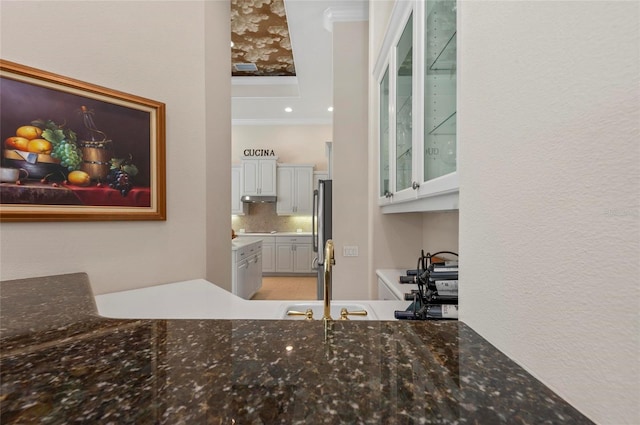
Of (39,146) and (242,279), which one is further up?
(39,146)

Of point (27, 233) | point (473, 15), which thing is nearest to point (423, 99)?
point (473, 15)

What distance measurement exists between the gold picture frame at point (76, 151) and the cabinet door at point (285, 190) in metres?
4.77

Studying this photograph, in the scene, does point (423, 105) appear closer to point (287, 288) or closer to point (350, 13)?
point (350, 13)

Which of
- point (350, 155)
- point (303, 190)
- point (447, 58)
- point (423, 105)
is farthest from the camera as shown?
point (303, 190)

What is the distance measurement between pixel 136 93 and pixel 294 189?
4875mm

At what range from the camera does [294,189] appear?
632 cm

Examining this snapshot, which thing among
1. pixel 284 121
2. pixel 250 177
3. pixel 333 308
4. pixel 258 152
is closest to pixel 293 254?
pixel 250 177

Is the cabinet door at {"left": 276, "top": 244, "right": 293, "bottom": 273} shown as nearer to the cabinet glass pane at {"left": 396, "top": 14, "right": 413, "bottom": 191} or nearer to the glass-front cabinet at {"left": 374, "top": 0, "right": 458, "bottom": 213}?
the glass-front cabinet at {"left": 374, "top": 0, "right": 458, "bottom": 213}

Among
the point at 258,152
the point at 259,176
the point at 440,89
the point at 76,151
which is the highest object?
the point at 258,152

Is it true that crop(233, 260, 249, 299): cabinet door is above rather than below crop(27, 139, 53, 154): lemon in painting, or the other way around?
below

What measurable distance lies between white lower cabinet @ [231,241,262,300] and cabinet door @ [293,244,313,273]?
1.29m

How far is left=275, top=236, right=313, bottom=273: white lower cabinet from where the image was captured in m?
6.07

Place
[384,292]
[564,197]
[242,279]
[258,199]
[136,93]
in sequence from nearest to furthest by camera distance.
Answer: [564,197] → [136,93] → [384,292] → [242,279] → [258,199]

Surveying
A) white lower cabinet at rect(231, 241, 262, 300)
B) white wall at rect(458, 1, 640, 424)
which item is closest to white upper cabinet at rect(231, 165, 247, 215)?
white lower cabinet at rect(231, 241, 262, 300)
